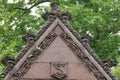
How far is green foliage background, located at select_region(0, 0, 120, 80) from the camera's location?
961 inches

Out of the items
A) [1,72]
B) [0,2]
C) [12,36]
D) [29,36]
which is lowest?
[1,72]

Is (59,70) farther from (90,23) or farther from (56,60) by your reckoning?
(90,23)

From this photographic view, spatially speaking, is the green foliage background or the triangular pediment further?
the green foliage background

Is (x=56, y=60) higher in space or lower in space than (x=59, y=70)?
higher

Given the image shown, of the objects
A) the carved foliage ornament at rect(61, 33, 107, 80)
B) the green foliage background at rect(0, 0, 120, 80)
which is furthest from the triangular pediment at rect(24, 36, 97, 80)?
the green foliage background at rect(0, 0, 120, 80)

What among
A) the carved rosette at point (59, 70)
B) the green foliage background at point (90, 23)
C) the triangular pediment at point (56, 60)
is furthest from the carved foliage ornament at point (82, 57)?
the green foliage background at point (90, 23)

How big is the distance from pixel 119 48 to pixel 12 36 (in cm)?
500

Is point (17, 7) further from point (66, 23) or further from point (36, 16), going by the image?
point (66, 23)

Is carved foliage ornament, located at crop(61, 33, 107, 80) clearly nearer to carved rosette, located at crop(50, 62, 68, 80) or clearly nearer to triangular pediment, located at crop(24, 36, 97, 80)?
triangular pediment, located at crop(24, 36, 97, 80)

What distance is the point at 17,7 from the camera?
2753 cm

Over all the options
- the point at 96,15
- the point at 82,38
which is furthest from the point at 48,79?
the point at 96,15

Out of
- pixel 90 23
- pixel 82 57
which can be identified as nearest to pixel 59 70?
pixel 82 57

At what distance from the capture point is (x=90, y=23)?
78.5 ft

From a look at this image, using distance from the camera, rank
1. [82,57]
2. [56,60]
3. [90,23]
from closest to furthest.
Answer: [82,57], [56,60], [90,23]
